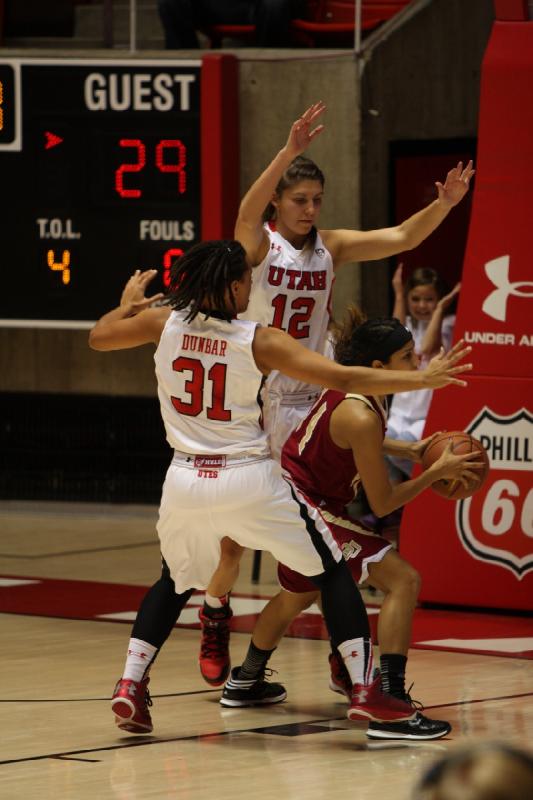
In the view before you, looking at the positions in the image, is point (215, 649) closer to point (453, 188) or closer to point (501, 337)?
point (453, 188)

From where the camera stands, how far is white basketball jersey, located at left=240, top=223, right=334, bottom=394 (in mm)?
5918

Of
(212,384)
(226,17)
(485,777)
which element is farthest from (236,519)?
(226,17)

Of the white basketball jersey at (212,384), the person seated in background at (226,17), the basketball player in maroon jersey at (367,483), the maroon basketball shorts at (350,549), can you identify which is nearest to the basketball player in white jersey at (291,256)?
the basketball player in maroon jersey at (367,483)

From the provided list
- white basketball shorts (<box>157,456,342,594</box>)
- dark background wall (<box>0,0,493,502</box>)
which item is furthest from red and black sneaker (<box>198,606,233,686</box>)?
dark background wall (<box>0,0,493,502</box>)

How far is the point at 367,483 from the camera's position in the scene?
16.3 feet

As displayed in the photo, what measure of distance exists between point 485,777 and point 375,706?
3.54m

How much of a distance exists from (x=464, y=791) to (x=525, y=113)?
257 inches

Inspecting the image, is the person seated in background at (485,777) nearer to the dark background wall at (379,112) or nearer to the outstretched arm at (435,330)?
the outstretched arm at (435,330)

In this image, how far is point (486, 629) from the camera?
721 cm

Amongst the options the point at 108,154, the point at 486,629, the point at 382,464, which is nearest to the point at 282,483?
the point at 382,464

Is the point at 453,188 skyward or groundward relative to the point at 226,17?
groundward

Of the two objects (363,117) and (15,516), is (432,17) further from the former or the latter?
(15,516)

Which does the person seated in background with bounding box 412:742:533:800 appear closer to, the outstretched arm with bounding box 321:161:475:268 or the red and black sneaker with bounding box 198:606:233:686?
the red and black sneaker with bounding box 198:606:233:686

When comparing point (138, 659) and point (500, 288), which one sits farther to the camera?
point (500, 288)
